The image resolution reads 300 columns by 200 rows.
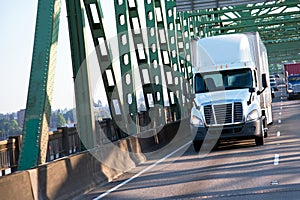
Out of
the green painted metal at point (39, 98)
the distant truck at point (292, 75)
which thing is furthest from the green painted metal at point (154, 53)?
the distant truck at point (292, 75)

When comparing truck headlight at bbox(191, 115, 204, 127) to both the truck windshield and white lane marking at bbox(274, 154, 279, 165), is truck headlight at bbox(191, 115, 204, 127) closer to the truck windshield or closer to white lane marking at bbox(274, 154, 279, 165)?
the truck windshield

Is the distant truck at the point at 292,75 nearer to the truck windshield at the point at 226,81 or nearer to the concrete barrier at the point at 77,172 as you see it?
the truck windshield at the point at 226,81

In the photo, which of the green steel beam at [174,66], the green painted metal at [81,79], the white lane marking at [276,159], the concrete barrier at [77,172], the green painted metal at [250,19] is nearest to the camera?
the concrete barrier at [77,172]

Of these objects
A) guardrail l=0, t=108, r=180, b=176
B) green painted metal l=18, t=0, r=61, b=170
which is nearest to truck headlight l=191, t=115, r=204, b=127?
guardrail l=0, t=108, r=180, b=176

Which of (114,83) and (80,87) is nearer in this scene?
(80,87)

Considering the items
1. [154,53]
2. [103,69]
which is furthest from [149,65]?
[103,69]

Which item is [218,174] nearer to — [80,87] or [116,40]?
[80,87]

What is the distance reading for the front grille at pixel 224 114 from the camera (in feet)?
73.9

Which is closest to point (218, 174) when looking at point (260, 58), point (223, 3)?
point (260, 58)

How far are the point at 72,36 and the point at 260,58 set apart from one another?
10.5m

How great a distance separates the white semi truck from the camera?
73.9ft

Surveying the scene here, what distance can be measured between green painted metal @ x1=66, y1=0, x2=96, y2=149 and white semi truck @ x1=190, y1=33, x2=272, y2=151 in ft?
18.4

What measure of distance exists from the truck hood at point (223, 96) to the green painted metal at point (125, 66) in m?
2.27

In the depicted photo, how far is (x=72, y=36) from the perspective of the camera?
18016mm
